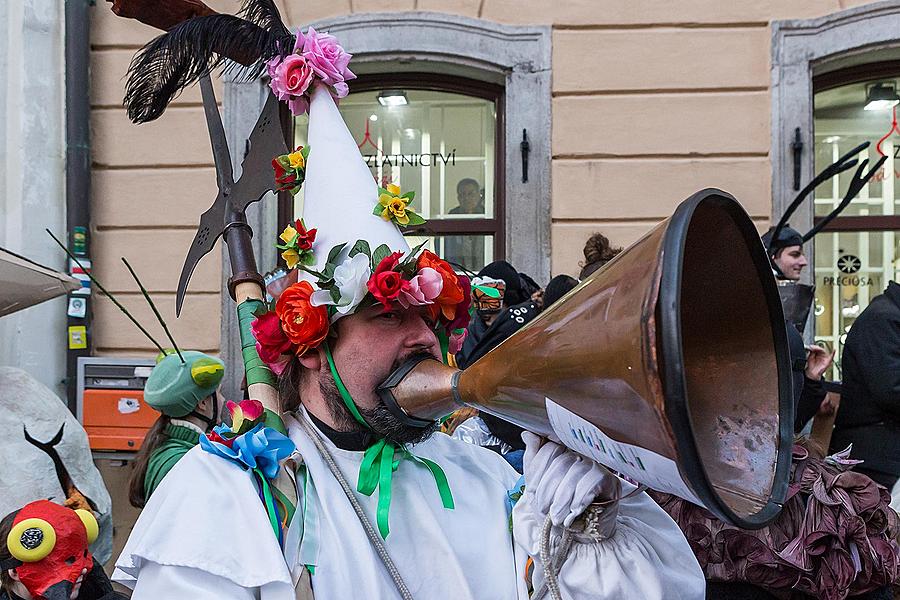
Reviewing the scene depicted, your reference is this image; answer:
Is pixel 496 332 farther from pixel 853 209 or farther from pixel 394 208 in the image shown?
pixel 853 209

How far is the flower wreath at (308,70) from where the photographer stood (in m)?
2.16

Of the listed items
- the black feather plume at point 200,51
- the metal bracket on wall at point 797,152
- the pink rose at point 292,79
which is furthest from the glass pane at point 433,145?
the pink rose at point 292,79

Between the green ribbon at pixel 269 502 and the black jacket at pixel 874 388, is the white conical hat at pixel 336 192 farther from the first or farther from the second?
the black jacket at pixel 874 388

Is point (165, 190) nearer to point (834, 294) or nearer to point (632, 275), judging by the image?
point (834, 294)

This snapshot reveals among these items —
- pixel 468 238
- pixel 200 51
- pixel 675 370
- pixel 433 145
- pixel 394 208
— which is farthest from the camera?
pixel 433 145

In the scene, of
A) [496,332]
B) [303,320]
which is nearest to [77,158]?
[496,332]

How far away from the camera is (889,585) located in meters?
2.75

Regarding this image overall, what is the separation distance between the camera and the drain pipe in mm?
5684

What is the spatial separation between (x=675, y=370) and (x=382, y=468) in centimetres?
96

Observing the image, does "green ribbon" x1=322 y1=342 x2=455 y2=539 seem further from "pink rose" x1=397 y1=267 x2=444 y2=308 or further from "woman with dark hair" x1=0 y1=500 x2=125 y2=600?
"woman with dark hair" x1=0 y1=500 x2=125 y2=600

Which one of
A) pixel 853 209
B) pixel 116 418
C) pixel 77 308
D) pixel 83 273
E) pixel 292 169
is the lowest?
pixel 116 418

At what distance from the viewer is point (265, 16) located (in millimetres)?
2359

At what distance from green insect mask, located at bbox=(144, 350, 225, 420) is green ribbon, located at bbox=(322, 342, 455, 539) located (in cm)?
191

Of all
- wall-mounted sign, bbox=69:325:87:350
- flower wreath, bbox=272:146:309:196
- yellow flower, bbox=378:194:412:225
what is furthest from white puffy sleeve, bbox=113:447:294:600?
wall-mounted sign, bbox=69:325:87:350
